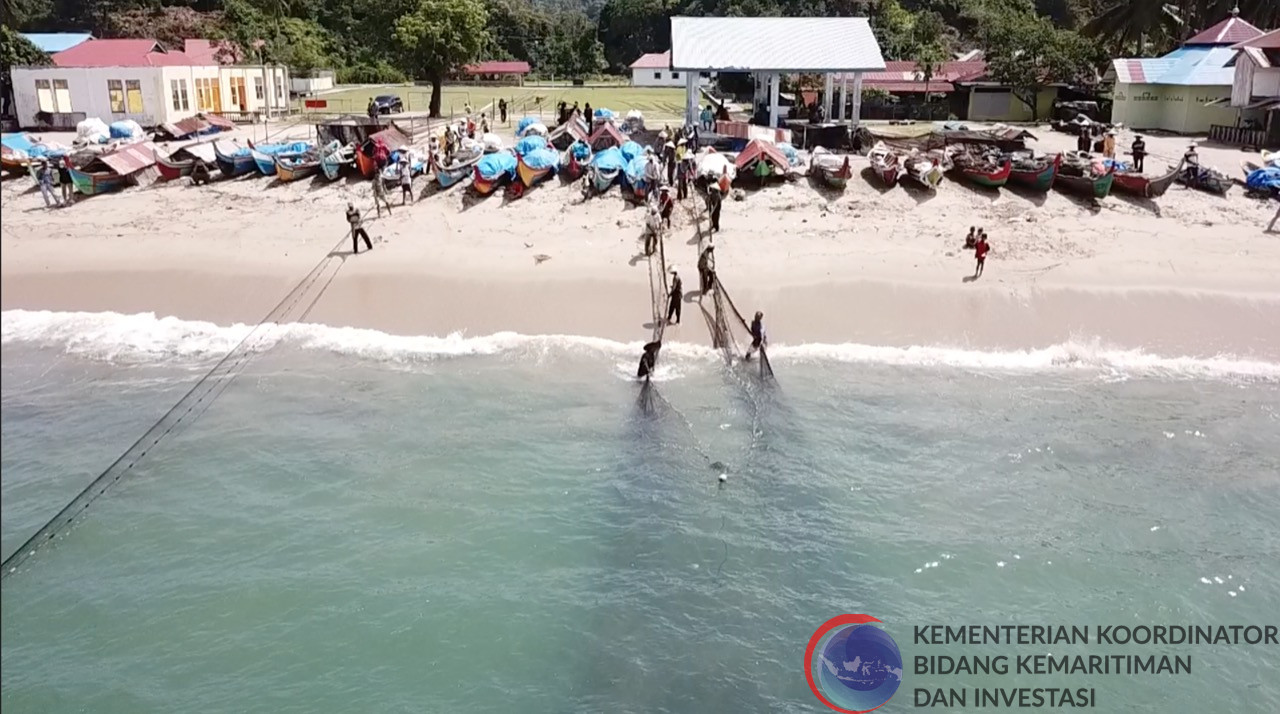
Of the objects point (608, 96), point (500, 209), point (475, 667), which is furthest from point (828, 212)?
point (608, 96)

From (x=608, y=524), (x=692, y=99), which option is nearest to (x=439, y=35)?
(x=692, y=99)

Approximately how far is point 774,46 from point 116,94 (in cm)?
2874

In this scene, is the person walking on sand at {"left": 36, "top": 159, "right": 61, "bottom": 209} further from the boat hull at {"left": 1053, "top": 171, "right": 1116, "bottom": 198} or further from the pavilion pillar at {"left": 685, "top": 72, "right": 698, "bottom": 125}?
the boat hull at {"left": 1053, "top": 171, "right": 1116, "bottom": 198}

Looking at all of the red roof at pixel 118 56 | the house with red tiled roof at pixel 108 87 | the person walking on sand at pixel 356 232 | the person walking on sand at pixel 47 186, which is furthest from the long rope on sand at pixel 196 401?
the red roof at pixel 118 56

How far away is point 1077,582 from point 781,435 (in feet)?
17.4

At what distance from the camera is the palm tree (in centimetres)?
5000

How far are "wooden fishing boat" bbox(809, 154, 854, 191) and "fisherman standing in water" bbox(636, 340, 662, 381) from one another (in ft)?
37.0

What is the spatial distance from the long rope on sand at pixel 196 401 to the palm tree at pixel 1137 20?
42.9 meters

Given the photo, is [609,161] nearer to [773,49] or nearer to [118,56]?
[773,49]

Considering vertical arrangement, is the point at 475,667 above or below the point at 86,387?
below

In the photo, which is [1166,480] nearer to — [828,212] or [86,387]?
[828,212]

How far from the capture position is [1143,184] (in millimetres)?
27062

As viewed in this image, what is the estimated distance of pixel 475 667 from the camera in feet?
37.6

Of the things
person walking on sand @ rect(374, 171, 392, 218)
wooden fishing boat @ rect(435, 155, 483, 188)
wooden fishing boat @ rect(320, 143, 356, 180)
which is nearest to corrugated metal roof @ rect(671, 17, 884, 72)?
wooden fishing boat @ rect(435, 155, 483, 188)
